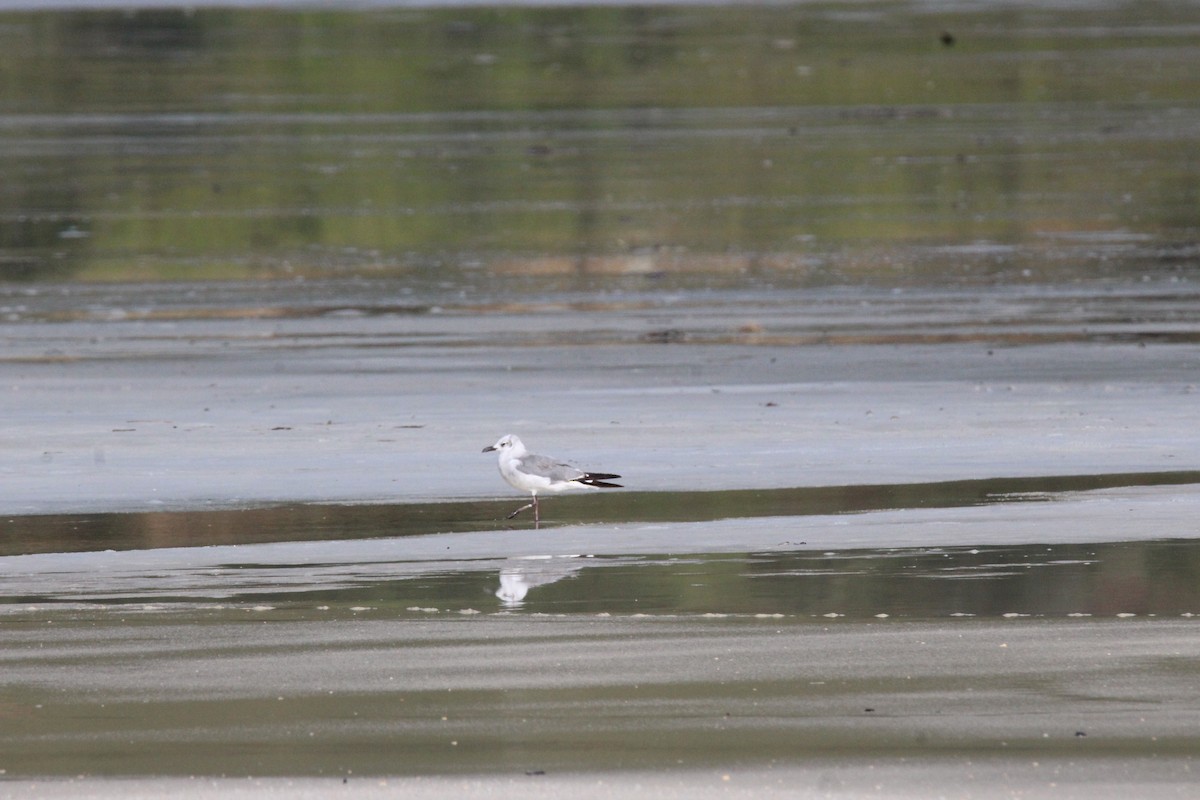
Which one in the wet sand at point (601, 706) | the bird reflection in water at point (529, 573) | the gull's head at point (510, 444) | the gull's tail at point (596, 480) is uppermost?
the gull's head at point (510, 444)

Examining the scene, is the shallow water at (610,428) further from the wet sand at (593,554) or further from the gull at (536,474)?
the gull at (536,474)

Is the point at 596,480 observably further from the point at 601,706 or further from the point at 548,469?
the point at 601,706

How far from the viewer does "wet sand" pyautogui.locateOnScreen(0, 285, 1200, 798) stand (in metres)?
6.67

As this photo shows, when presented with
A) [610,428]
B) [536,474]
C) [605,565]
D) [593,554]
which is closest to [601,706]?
[605,565]

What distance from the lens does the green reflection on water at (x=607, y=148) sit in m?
20.5

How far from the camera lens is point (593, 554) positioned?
9805 millimetres

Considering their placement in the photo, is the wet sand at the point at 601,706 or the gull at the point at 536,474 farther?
the gull at the point at 536,474

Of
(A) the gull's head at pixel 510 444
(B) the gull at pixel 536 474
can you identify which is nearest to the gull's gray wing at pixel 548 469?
(B) the gull at pixel 536 474

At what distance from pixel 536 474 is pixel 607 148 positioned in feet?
53.4

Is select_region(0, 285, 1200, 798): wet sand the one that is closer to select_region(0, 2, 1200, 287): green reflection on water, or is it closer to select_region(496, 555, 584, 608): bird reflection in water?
select_region(496, 555, 584, 608): bird reflection in water

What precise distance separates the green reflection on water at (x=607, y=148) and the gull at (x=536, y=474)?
324 inches

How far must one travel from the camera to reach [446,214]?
883 inches

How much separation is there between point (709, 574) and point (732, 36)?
3122 cm

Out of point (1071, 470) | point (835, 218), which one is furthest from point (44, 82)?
point (1071, 470)
